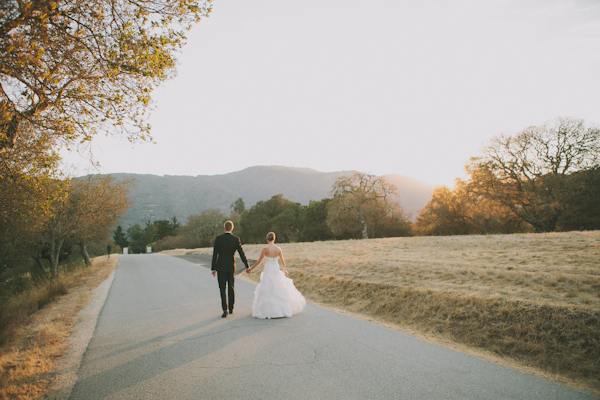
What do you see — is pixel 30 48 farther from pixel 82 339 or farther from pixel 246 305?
pixel 246 305

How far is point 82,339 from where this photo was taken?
645 cm

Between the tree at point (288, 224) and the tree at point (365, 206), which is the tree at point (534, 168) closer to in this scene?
the tree at point (365, 206)

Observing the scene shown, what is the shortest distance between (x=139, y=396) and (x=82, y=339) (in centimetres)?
360

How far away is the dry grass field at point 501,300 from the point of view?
5133 mm

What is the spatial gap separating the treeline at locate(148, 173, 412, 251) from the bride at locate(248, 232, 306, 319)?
4173 cm

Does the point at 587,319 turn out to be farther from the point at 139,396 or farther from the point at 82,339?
the point at 82,339

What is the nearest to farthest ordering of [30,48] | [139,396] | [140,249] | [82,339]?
1. [139,396]
2. [30,48]
3. [82,339]
4. [140,249]

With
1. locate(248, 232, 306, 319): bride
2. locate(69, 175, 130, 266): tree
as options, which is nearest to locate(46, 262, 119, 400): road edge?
locate(248, 232, 306, 319): bride

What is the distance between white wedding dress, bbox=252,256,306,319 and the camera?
7609mm

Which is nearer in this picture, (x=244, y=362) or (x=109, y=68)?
(x=244, y=362)

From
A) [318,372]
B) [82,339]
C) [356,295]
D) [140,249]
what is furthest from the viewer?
[140,249]

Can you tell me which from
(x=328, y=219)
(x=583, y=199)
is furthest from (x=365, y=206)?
(x=583, y=199)

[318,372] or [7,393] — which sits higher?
[7,393]

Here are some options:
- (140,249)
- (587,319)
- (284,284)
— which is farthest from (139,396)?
(140,249)
